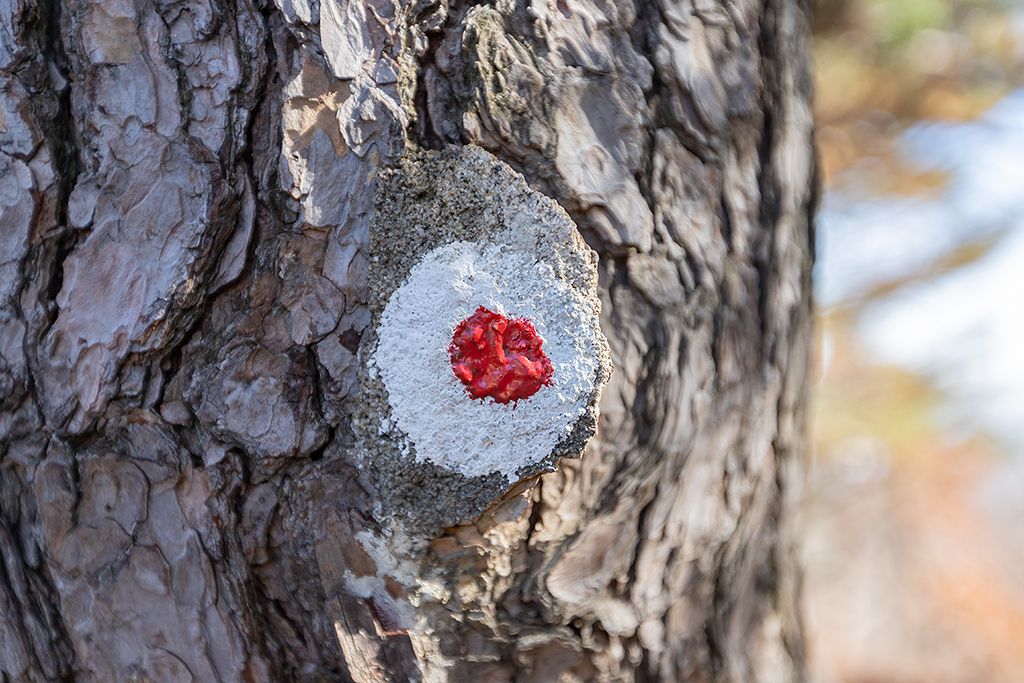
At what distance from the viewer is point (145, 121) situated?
0.52 metres

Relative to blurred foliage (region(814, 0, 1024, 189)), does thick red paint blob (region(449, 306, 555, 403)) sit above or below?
below

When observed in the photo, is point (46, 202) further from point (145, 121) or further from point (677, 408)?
point (677, 408)

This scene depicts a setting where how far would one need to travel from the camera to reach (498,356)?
52 cm

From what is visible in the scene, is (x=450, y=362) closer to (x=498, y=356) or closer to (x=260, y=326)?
(x=498, y=356)

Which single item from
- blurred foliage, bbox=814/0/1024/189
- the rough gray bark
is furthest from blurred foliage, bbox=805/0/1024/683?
the rough gray bark

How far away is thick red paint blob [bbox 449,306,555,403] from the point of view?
0.52 metres

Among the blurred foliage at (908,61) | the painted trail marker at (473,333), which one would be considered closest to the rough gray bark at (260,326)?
the painted trail marker at (473,333)

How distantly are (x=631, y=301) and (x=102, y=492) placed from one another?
0.50 m

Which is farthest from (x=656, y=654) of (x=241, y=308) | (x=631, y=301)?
(x=241, y=308)

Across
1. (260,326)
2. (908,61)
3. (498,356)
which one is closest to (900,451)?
(908,61)

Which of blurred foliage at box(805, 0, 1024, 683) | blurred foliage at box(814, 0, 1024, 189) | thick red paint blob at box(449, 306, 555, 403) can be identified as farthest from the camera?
blurred foliage at box(805, 0, 1024, 683)

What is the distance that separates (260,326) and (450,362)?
0.16 m

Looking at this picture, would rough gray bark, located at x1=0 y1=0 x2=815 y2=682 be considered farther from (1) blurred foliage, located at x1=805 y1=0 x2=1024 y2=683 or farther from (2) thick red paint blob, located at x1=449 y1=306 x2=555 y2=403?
(1) blurred foliage, located at x1=805 y1=0 x2=1024 y2=683

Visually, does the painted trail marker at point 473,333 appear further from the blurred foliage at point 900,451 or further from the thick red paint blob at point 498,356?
the blurred foliage at point 900,451
